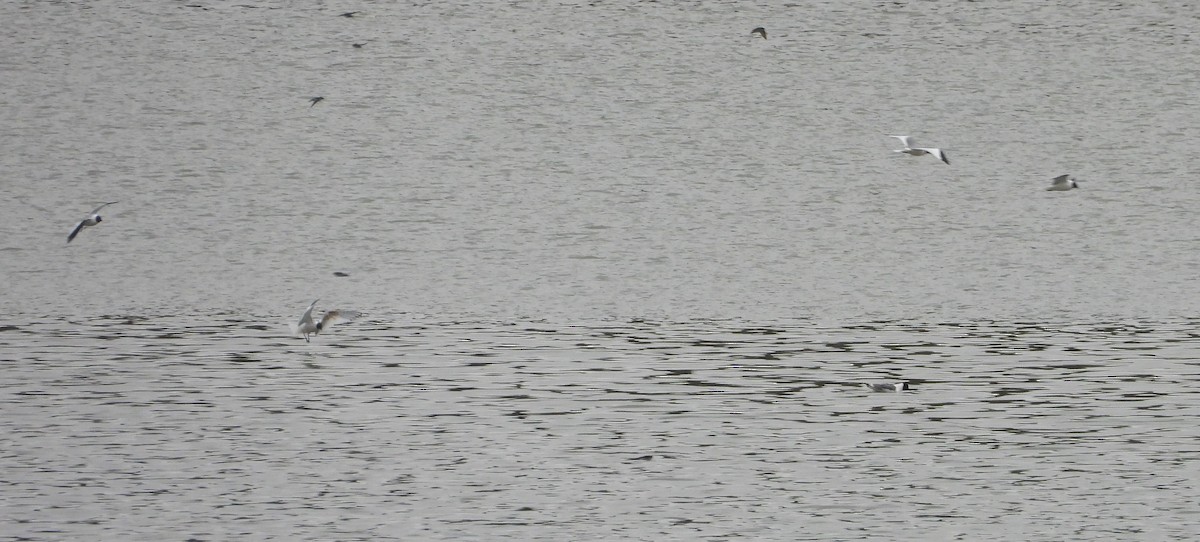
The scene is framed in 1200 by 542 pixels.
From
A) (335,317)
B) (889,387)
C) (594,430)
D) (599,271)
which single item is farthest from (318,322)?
(889,387)

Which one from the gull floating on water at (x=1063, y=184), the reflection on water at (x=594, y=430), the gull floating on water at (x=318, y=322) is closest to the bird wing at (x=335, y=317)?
the gull floating on water at (x=318, y=322)

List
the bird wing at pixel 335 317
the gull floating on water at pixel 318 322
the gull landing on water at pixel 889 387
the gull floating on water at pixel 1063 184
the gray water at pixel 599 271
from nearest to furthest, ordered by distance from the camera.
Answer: the gray water at pixel 599 271
the gull landing on water at pixel 889 387
the gull floating on water at pixel 318 322
the bird wing at pixel 335 317
the gull floating on water at pixel 1063 184

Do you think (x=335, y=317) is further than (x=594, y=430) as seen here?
Yes

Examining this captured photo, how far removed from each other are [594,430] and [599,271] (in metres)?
7.26

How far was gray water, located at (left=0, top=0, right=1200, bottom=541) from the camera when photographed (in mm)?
10898

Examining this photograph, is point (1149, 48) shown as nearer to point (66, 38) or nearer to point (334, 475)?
point (66, 38)

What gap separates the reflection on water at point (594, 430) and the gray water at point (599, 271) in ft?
0.16

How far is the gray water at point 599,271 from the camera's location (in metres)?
10.9

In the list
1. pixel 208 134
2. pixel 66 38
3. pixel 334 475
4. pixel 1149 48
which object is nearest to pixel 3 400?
pixel 334 475

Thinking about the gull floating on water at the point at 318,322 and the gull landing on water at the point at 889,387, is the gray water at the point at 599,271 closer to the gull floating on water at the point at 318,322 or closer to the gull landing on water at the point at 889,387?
the gull landing on water at the point at 889,387

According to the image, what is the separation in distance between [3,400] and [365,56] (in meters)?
18.0

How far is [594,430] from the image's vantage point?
40.9 feet

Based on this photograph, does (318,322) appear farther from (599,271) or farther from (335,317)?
(599,271)

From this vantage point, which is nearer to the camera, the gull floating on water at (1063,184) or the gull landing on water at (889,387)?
the gull landing on water at (889,387)
